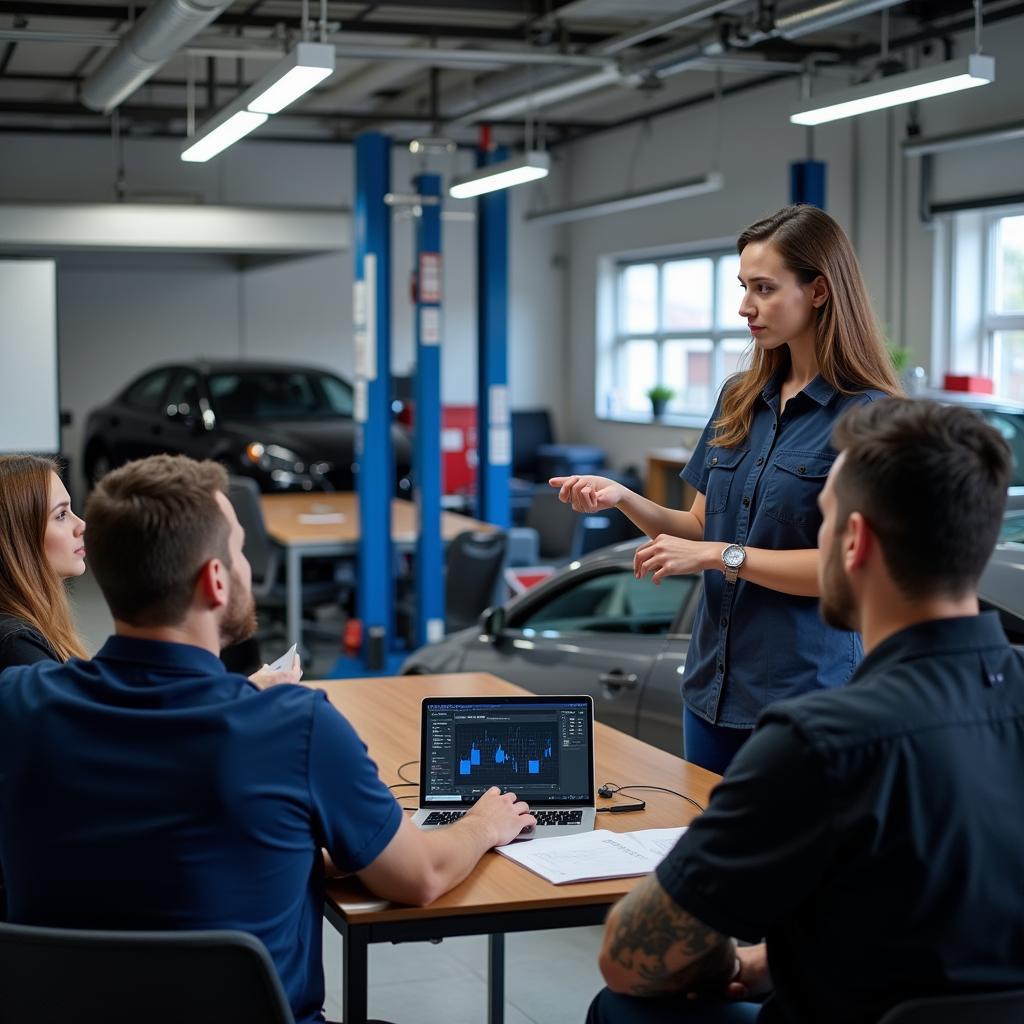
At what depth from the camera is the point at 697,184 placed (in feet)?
25.1

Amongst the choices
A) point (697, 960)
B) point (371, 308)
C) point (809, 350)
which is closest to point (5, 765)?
point (697, 960)

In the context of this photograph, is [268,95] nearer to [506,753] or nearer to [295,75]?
[295,75]

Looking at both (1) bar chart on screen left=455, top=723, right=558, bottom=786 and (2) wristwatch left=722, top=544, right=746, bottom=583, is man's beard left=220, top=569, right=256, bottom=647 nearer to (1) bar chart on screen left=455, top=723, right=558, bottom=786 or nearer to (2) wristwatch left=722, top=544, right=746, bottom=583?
(1) bar chart on screen left=455, top=723, right=558, bottom=786

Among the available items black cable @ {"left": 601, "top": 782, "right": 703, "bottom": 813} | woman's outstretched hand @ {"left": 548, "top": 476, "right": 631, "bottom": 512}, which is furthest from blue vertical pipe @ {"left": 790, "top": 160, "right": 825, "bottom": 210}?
black cable @ {"left": 601, "top": 782, "right": 703, "bottom": 813}

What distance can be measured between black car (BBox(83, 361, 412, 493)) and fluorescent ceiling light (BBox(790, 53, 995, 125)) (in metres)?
3.64

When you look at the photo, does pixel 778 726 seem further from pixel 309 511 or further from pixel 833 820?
pixel 309 511

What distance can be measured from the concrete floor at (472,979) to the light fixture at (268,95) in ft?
6.27

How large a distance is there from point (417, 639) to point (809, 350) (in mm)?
4842

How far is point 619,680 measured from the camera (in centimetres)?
409

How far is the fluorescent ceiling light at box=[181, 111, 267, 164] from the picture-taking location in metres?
5.24

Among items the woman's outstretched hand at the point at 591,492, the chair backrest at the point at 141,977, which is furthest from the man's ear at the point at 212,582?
the woman's outstretched hand at the point at 591,492

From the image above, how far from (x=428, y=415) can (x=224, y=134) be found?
75.2 inches

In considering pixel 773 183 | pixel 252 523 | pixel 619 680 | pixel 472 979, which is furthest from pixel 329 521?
pixel 773 183

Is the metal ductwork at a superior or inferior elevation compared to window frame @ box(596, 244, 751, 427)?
superior
